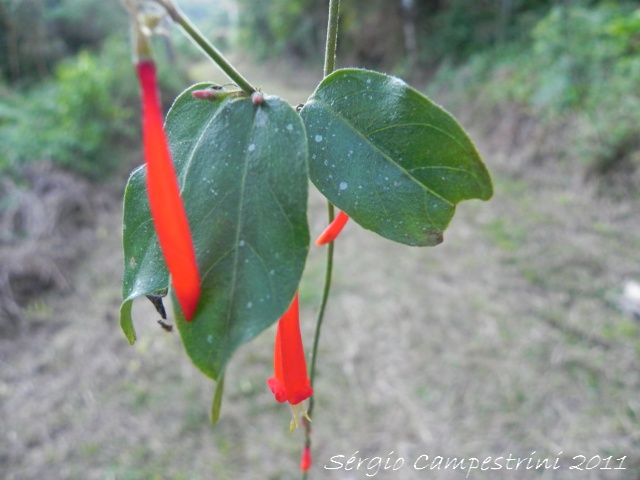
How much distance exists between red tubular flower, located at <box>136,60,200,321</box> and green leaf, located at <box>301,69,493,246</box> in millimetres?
96

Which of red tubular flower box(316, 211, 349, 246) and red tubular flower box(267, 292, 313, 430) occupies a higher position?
red tubular flower box(316, 211, 349, 246)

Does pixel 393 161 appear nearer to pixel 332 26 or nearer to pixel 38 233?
pixel 332 26

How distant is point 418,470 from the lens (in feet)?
4.59

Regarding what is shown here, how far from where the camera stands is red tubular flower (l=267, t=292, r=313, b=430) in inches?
13.6

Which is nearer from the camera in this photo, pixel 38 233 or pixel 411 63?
pixel 38 233

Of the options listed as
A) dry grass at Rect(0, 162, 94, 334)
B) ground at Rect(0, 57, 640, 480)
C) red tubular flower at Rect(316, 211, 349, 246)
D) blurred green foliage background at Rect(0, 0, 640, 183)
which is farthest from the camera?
blurred green foliage background at Rect(0, 0, 640, 183)

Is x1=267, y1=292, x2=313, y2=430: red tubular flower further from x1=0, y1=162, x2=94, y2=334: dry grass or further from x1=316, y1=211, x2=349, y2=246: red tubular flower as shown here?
x1=0, y1=162, x2=94, y2=334: dry grass

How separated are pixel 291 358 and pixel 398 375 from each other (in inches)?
55.9

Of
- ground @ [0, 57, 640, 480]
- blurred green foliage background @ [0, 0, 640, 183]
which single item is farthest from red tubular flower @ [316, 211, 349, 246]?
blurred green foliage background @ [0, 0, 640, 183]

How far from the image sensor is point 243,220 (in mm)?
293

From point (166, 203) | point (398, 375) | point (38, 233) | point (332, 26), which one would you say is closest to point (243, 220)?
point (166, 203)

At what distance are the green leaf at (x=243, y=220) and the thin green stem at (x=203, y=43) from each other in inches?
0.4

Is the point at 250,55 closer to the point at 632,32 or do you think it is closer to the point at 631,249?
the point at 632,32

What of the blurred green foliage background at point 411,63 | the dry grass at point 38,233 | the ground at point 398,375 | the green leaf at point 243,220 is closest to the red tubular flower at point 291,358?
the green leaf at point 243,220
